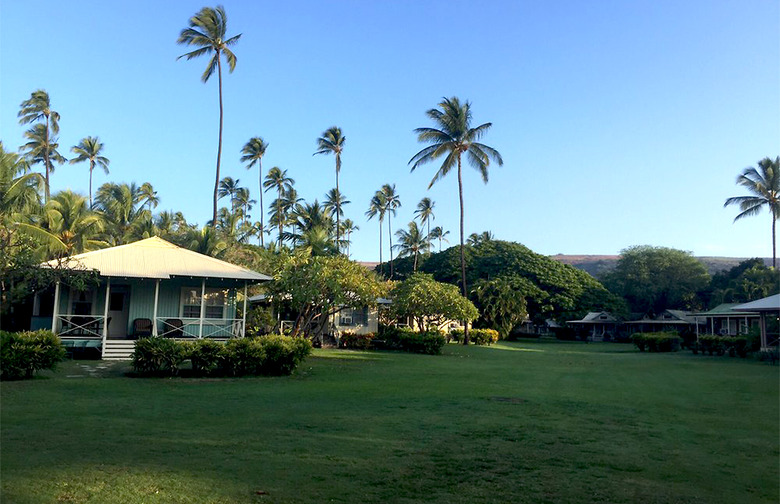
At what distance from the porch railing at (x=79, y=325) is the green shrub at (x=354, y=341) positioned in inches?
462

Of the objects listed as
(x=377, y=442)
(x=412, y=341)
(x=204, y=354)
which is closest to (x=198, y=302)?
(x=204, y=354)

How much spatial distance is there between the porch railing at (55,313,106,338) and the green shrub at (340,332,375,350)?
11736 millimetres

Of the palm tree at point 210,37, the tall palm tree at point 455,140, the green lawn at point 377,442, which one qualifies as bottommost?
the green lawn at point 377,442

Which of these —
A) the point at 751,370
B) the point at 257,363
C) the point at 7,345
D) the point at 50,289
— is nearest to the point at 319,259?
the point at 257,363

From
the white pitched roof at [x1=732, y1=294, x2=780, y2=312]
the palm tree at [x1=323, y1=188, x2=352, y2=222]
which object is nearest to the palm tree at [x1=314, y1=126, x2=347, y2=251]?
the palm tree at [x1=323, y1=188, x2=352, y2=222]

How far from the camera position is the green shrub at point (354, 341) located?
28734 mm

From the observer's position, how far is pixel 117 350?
18.7m

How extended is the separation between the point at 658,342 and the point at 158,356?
92.9 feet

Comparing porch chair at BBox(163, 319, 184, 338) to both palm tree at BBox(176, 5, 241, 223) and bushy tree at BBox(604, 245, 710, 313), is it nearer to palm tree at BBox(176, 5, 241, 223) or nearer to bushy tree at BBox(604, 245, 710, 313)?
palm tree at BBox(176, 5, 241, 223)

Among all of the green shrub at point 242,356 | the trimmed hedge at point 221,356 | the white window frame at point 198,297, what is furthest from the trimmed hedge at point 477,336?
the green shrub at point 242,356

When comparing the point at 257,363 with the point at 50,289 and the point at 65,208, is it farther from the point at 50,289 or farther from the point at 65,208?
the point at 65,208

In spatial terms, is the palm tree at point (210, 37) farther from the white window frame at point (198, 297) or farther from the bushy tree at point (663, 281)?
the bushy tree at point (663, 281)

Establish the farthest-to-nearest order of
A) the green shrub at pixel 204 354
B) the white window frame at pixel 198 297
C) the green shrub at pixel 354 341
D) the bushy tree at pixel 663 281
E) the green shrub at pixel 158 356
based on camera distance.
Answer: the bushy tree at pixel 663 281
the green shrub at pixel 354 341
the white window frame at pixel 198 297
the green shrub at pixel 204 354
the green shrub at pixel 158 356

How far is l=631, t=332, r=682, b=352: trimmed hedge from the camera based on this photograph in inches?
1293
